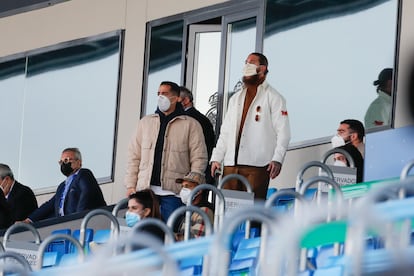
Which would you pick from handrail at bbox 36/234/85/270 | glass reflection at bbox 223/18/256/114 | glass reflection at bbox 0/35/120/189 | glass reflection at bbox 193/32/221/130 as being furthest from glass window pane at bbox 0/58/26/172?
handrail at bbox 36/234/85/270

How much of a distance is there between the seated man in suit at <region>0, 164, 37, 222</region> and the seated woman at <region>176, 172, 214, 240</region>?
231 cm

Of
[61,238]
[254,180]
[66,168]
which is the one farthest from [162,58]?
[61,238]

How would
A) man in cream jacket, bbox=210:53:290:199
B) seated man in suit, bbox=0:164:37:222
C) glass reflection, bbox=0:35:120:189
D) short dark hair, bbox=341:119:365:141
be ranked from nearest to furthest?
short dark hair, bbox=341:119:365:141 → man in cream jacket, bbox=210:53:290:199 → seated man in suit, bbox=0:164:37:222 → glass reflection, bbox=0:35:120:189

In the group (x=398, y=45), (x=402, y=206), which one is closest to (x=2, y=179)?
(x=398, y=45)

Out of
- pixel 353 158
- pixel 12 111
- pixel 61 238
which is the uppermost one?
pixel 12 111

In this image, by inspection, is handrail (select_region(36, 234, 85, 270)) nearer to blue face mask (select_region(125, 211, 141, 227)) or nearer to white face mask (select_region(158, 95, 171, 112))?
blue face mask (select_region(125, 211, 141, 227))

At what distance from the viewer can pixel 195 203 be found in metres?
8.12

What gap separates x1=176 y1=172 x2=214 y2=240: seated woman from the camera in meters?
7.31

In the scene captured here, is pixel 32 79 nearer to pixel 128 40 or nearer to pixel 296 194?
pixel 128 40

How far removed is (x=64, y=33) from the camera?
1468 centimetres

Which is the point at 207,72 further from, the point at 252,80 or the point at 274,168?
the point at 274,168

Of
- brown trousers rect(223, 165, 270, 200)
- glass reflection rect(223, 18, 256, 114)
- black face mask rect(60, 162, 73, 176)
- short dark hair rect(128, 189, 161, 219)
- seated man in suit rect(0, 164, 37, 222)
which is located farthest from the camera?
glass reflection rect(223, 18, 256, 114)

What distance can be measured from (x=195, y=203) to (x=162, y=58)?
5353 millimetres

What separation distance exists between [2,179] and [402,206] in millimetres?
7517
